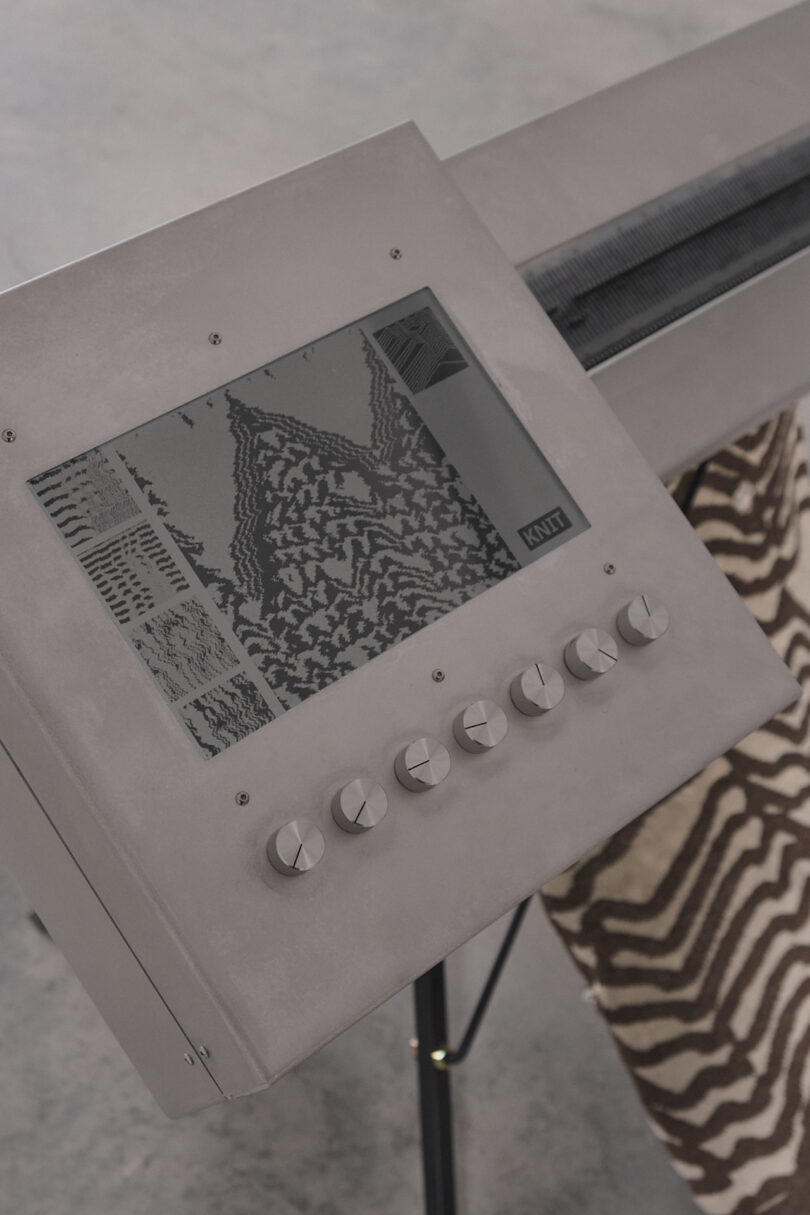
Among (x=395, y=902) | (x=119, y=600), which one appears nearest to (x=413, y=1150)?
(x=395, y=902)

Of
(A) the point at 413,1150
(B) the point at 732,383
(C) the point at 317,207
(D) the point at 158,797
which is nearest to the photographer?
(D) the point at 158,797

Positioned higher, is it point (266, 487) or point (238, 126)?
point (238, 126)

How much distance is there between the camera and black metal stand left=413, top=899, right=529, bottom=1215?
3.94ft

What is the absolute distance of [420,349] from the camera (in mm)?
666

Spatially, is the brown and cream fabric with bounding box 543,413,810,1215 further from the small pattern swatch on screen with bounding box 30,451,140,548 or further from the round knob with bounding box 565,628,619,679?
the small pattern swatch on screen with bounding box 30,451,140,548

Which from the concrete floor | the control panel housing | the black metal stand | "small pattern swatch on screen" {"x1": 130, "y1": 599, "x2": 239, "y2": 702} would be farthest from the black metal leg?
"small pattern swatch on screen" {"x1": 130, "y1": 599, "x2": 239, "y2": 702}

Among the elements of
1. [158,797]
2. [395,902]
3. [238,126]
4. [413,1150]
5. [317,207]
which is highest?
[238,126]

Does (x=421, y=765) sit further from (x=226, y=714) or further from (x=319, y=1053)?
(x=319, y=1053)

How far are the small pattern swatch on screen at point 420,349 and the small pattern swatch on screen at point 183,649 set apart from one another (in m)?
0.18

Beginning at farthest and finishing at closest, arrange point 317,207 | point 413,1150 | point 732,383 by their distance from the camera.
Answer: point 413,1150 → point 732,383 → point 317,207

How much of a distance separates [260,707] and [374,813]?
3.0 inches

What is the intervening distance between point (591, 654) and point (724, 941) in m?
0.79

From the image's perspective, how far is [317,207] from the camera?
67cm

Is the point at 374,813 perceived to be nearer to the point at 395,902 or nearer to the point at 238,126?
the point at 395,902
